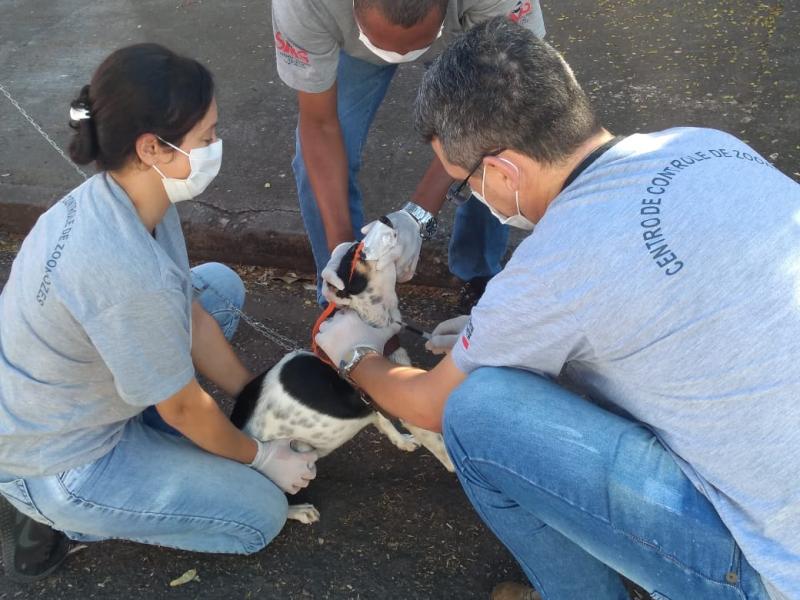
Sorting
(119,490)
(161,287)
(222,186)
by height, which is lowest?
(222,186)

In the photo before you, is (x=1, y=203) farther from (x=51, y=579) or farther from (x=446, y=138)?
(x=446, y=138)

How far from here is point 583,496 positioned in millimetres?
1524

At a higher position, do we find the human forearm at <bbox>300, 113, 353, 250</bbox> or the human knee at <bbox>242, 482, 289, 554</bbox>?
the human forearm at <bbox>300, 113, 353, 250</bbox>

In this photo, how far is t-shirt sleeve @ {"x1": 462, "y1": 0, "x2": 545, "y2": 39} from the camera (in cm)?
250

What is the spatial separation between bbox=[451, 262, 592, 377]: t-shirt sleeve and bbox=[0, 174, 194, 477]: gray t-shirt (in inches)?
30.4

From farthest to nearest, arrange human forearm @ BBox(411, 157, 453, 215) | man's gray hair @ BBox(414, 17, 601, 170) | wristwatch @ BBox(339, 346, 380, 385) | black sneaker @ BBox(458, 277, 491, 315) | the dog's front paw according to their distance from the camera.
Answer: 1. black sneaker @ BBox(458, 277, 491, 315)
2. human forearm @ BBox(411, 157, 453, 215)
3. the dog's front paw
4. wristwatch @ BBox(339, 346, 380, 385)
5. man's gray hair @ BBox(414, 17, 601, 170)

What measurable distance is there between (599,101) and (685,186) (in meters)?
2.82

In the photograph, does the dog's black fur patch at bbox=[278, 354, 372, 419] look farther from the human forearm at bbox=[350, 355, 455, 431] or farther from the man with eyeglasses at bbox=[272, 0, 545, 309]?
the man with eyeglasses at bbox=[272, 0, 545, 309]

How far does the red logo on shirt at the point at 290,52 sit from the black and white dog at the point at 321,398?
29.0 inches

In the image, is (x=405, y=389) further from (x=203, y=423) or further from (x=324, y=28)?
(x=324, y=28)

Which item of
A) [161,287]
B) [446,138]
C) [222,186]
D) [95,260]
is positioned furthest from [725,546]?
[222,186]

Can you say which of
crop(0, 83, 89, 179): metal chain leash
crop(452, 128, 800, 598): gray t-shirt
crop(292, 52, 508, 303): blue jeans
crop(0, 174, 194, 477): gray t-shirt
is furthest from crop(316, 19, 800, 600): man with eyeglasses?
crop(0, 83, 89, 179): metal chain leash

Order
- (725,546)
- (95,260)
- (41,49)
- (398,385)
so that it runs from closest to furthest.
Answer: (725,546)
(95,260)
(398,385)
(41,49)

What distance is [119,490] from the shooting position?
204 centimetres
